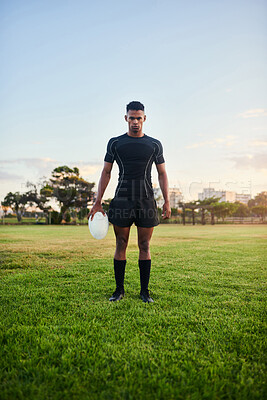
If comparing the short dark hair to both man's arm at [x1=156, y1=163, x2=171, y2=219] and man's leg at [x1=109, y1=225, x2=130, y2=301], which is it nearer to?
man's arm at [x1=156, y1=163, x2=171, y2=219]

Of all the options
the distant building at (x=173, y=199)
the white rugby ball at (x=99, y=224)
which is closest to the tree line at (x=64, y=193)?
the distant building at (x=173, y=199)

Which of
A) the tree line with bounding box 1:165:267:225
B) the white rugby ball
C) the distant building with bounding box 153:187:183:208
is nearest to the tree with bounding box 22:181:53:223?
the tree line with bounding box 1:165:267:225

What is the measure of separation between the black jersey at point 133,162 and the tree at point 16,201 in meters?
38.9

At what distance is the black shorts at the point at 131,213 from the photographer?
9.76 feet

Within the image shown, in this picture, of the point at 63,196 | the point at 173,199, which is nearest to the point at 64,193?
the point at 63,196

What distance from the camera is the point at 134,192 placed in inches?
119

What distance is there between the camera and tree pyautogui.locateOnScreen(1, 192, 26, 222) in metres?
39.1

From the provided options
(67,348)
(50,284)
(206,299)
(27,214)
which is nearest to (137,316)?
(67,348)

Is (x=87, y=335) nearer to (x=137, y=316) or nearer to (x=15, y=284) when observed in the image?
(x=137, y=316)

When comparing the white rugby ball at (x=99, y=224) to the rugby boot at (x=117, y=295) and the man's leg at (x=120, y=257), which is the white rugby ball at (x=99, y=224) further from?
the rugby boot at (x=117, y=295)

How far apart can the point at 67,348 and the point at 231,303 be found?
5.87 feet

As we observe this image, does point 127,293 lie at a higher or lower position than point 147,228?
lower

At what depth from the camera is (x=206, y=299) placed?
3014mm

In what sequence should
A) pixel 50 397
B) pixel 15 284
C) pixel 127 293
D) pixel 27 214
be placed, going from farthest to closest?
pixel 27 214
pixel 15 284
pixel 127 293
pixel 50 397
